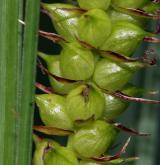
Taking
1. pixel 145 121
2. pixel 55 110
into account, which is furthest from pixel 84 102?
pixel 145 121

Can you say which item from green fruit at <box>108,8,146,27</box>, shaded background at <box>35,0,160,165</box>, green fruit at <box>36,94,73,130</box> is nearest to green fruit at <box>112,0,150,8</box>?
green fruit at <box>108,8,146,27</box>

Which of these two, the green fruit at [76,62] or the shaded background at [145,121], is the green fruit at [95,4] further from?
the shaded background at [145,121]

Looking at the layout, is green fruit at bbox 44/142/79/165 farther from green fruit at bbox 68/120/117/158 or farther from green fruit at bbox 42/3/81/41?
green fruit at bbox 42/3/81/41

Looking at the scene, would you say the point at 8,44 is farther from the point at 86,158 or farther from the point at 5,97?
the point at 86,158

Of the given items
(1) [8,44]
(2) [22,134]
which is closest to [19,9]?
(1) [8,44]

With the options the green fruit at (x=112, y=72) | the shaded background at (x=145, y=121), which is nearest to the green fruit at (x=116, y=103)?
the green fruit at (x=112, y=72)
